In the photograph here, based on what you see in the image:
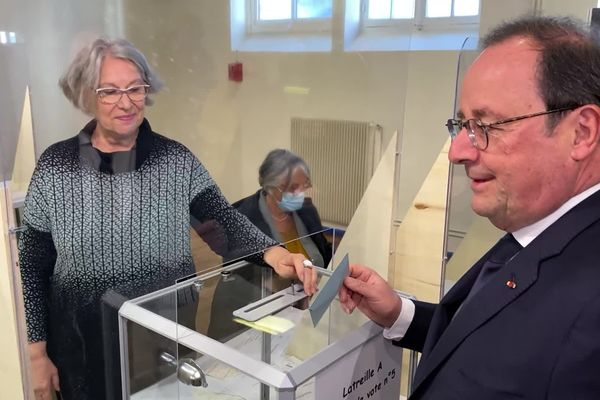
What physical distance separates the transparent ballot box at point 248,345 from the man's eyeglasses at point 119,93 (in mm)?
446

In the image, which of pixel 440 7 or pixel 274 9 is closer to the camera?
pixel 274 9

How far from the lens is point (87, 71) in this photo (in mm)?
1171

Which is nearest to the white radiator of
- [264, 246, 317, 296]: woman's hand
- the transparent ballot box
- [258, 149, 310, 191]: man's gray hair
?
[258, 149, 310, 191]: man's gray hair

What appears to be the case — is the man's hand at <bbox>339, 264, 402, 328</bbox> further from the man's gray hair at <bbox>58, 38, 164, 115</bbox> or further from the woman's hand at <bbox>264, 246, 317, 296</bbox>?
the man's gray hair at <bbox>58, 38, 164, 115</bbox>

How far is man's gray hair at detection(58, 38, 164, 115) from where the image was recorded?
1.16m

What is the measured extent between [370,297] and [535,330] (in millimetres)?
447

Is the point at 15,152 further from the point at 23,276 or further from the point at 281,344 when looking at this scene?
the point at 281,344

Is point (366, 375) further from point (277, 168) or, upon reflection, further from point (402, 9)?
point (402, 9)

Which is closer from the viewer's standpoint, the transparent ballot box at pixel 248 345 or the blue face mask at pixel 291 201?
the transparent ballot box at pixel 248 345

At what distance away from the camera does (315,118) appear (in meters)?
1.83

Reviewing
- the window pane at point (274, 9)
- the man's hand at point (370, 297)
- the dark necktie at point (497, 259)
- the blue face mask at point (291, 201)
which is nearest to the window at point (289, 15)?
the window pane at point (274, 9)

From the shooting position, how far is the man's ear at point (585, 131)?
818 mm

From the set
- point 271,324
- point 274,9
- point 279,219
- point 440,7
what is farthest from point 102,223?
point 440,7

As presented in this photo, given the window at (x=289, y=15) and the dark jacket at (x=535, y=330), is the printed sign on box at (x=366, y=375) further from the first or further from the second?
the window at (x=289, y=15)
